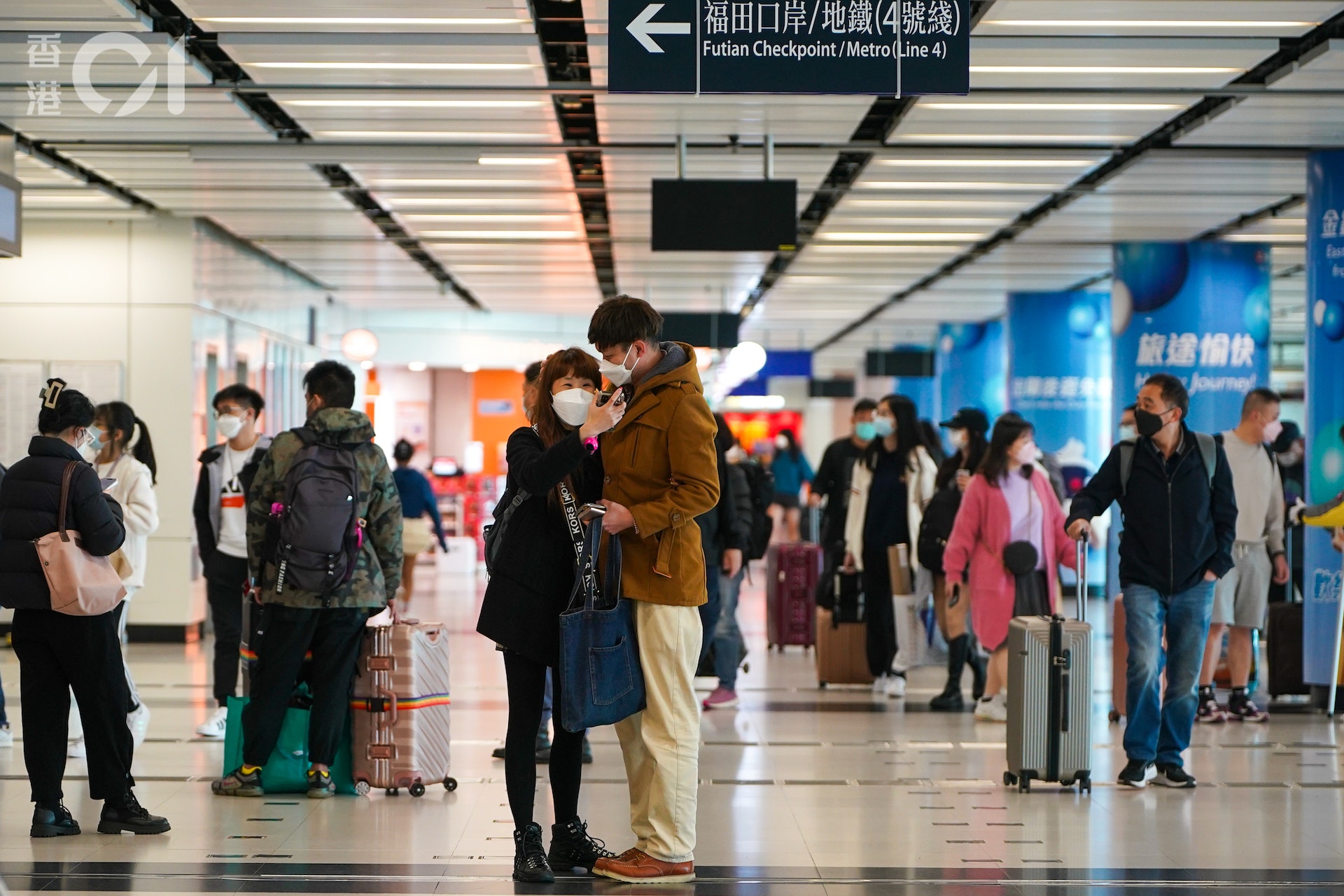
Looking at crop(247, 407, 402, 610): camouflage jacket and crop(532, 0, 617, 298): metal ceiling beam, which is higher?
crop(532, 0, 617, 298): metal ceiling beam

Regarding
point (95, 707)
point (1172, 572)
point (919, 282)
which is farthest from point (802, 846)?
point (919, 282)

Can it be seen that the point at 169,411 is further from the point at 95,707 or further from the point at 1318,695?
the point at 1318,695

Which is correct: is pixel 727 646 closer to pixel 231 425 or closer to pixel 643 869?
pixel 231 425

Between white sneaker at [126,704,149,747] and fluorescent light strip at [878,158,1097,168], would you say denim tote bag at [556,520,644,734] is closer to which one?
white sneaker at [126,704,149,747]

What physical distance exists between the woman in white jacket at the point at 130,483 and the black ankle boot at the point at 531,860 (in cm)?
295

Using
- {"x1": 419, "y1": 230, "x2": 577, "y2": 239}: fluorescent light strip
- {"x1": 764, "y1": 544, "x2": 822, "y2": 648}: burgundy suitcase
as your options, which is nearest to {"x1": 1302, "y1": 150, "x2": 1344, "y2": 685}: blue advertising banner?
{"x1": 764, "y1": 544, "x2": 822, "y2": 648}: burgundy suitcase

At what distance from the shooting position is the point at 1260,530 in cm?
870

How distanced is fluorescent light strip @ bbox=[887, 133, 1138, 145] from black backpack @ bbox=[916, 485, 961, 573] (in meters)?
2.22

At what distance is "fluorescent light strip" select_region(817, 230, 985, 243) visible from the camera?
13.6 m

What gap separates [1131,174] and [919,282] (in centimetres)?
687

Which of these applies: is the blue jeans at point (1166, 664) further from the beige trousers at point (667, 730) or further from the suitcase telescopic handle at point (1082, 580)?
the beige trousers at point (667, 730)

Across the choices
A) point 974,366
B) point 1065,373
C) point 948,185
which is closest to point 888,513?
point 948,185

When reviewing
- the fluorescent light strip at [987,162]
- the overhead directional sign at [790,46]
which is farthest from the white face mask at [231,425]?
the fluorescent light strip at [987,162]

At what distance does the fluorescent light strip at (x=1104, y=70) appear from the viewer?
7.71 m
